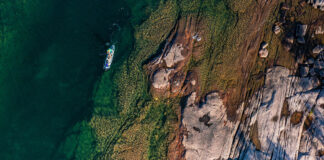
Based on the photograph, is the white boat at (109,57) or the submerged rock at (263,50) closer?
the submerged rock at (263,50)

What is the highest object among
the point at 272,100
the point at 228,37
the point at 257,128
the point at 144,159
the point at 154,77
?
the point at 228,37

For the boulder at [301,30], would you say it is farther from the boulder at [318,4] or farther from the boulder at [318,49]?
the boulder at [318,4]

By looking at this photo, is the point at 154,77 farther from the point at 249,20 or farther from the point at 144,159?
the point at 249,20

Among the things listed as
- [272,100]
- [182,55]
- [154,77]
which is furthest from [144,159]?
[272,100]

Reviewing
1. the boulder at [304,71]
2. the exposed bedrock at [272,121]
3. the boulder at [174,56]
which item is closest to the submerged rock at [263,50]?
the exposed bedrock at [272,121]

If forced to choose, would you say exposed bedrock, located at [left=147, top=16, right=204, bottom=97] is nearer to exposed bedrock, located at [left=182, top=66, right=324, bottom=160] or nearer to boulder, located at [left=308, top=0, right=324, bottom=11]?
exposed bedrock, located at [left=182, top=66, right=324, bottom=160]

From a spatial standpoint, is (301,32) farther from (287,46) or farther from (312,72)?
(312,72)

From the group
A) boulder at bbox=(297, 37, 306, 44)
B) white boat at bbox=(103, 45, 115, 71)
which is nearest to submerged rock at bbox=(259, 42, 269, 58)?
boulder at bbox=(297, 37, 306, 44)
